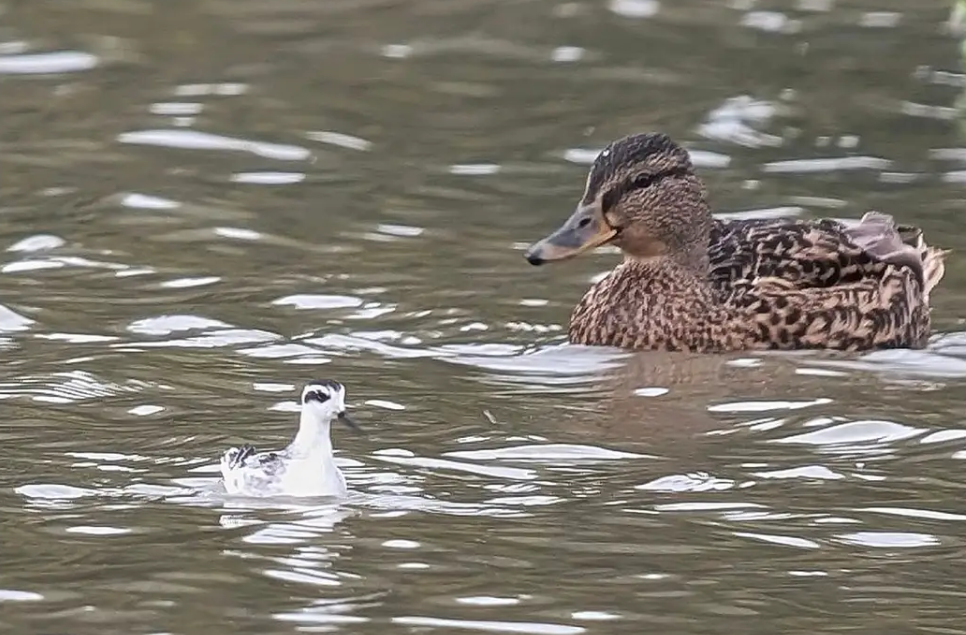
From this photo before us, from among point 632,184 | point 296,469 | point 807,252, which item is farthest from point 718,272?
point 296,469

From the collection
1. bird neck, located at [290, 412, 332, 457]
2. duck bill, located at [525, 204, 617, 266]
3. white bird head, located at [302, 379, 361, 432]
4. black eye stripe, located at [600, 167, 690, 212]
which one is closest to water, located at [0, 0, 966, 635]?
bird neck, located at [290, 412, 332, 457]

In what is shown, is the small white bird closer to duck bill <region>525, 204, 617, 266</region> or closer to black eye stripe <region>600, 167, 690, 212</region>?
duck bill <region>525, 204, 617, 266</region>

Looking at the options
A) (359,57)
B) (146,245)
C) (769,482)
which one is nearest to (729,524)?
(769,482)

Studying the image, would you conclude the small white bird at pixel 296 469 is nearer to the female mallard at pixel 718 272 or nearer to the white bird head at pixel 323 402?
the white bird head at pixel 323 402

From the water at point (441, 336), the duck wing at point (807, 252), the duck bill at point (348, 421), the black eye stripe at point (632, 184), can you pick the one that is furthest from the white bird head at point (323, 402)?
the duck wing at point (807, 252)

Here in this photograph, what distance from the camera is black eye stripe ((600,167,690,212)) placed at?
11.7 m

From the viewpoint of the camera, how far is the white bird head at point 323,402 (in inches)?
336

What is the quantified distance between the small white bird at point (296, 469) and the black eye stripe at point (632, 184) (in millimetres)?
3438

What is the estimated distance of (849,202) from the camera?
45.4ft

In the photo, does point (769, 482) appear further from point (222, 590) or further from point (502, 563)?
point (222, 590)

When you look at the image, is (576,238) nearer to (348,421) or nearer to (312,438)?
(348,421)

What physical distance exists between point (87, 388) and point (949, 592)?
157 inches

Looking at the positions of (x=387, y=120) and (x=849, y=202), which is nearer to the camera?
(x=849, y=202)

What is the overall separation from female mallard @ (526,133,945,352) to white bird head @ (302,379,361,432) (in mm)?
2747
